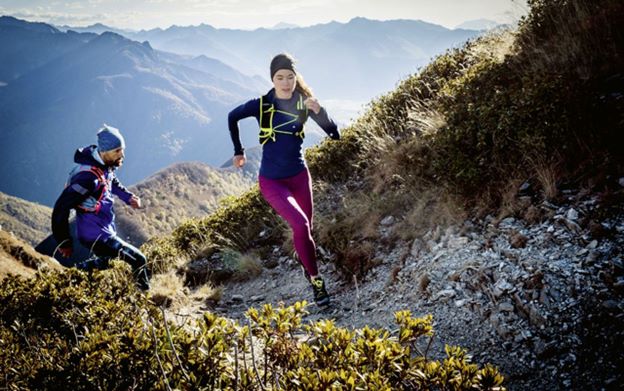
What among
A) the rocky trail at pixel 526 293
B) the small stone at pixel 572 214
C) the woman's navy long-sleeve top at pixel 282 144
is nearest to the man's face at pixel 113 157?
the woman's navy long-sleeve top at pixel 282 144

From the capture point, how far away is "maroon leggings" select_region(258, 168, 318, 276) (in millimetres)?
4555

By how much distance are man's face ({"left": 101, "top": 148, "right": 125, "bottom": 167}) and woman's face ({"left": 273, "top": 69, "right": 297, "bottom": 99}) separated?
7.76 ft

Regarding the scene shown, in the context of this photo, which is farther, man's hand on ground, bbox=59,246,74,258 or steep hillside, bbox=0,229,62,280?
steep hillside, bbox=0,229,62,280

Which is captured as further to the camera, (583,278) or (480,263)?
(480,263)

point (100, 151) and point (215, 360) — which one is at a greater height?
point (100, 151)

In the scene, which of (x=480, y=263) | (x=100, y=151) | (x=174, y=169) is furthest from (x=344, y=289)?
(x=174, y=169)

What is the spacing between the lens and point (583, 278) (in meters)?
3.21

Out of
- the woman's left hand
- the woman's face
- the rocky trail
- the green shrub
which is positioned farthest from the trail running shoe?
the woman's face

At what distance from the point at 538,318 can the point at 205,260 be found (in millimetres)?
6587

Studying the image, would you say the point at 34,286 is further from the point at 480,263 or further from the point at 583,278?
the point at 583,278

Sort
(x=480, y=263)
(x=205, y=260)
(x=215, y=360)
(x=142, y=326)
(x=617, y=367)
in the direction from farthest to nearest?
(x=205, y=260), (x=480, y=263), (x=142, y=326), (x=617, y=367), (x=215, y=360)

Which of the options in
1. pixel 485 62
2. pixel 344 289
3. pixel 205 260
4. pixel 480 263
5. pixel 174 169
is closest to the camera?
pixel 480 263

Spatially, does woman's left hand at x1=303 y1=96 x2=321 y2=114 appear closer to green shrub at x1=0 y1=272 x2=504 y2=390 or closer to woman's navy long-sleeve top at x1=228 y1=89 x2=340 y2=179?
woman's navy long-sleeve top at x1=228 y1=89 x2=340 y2=179

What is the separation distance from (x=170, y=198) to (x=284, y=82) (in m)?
167
